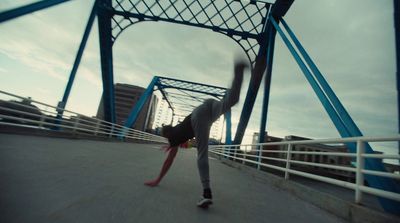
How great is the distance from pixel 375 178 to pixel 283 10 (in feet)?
29.8

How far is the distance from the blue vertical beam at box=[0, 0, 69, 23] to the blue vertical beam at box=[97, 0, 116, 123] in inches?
170

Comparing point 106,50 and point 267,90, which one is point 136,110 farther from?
point 267,90

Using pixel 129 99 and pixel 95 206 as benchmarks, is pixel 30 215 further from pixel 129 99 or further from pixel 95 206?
pixel 129 99

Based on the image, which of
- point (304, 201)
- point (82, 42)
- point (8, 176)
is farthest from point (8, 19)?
point (304, 201)

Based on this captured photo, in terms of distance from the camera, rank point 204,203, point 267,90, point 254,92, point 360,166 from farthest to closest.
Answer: point 254,92 < point 267,90 < point 360,166 < point 204,203

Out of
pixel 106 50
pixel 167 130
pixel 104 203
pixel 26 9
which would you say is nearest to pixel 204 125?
pixel 167 130

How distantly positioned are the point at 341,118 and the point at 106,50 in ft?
38.9

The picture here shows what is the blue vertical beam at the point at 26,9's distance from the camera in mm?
6422

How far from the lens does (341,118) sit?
5016 mm

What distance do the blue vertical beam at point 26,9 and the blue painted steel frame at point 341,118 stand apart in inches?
299

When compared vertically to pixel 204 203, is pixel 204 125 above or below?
above

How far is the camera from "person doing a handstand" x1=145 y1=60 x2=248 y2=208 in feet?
8.05

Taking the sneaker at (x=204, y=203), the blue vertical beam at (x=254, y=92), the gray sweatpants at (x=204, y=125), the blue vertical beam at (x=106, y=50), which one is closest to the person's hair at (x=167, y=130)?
the gray sweatpants at (x=204, y=125)

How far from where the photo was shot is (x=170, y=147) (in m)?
3.29
